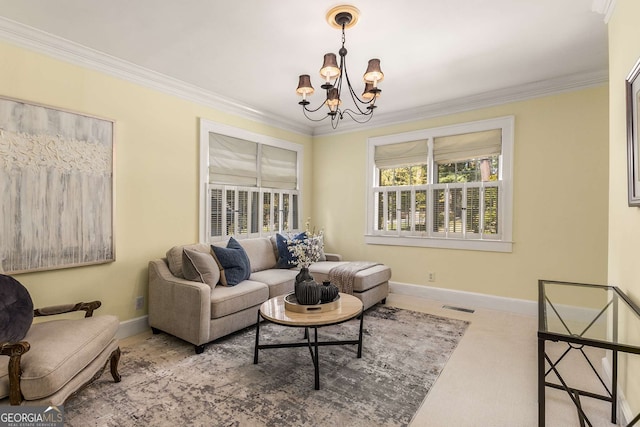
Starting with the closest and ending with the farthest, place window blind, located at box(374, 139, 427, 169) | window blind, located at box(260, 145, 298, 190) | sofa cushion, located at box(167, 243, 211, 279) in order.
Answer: sofa cushion, located at box(167, 243, 211, 279) → window blind, located at box(374, 139, 427, 169) → window blind, located at box(260, 145, 298, 190)

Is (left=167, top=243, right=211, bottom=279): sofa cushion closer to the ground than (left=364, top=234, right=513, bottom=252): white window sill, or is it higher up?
closer to the ground

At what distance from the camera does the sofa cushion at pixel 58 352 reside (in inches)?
63.8

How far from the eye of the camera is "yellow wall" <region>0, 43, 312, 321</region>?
2.59 meters

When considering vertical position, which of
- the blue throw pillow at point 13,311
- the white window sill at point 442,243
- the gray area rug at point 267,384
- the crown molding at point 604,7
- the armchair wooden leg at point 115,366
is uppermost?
the crown molding at point 604,7

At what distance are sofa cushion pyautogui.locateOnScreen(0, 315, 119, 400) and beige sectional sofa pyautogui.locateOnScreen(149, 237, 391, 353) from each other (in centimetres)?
61

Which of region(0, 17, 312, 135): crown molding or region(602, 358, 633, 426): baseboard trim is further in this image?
region(0, 17, 312, 135): crown molding

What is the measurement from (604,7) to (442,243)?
2750 mm

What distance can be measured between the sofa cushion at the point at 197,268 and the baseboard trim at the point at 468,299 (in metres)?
2.63

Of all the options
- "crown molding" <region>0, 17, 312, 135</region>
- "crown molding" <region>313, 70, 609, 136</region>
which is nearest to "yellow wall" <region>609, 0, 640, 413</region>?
"crown molding" <region>313, 70, 609, 136</region>

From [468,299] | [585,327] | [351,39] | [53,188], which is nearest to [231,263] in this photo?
[53,188]

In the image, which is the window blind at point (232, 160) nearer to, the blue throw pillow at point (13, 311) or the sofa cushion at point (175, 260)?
the sofa cushion at point (175, 260)

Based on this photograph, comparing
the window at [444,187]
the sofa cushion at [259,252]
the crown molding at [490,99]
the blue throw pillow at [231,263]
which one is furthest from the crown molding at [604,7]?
the sofa cushion at [259,252]

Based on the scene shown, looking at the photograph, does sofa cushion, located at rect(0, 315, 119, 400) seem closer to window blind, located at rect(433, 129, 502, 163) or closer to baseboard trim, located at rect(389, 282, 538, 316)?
baseboard trim, located at rect(389, 282, 538, 316)

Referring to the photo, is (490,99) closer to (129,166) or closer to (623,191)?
(623,191)
